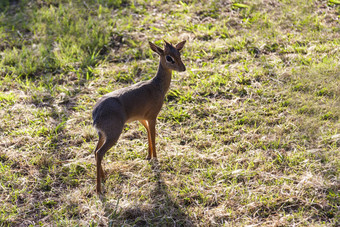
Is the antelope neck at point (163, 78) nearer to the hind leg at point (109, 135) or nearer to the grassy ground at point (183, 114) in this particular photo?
the grassy ground at point (183, 114)

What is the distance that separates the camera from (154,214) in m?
3.60

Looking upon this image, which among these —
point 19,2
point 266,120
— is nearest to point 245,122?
point 266,120

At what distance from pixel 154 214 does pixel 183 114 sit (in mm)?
1646

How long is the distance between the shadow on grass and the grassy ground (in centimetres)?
1

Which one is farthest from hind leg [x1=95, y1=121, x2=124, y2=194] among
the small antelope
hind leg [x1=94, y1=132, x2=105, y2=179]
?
hind leg [x1=94, y1=132, x2=105, y2=179]

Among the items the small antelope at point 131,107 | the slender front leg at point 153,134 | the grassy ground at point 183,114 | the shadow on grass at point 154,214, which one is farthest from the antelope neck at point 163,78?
the shadow on grass at point 154,214

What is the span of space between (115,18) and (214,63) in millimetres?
2158

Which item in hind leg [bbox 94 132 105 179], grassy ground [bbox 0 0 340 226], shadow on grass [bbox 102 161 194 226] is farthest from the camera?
hind leg [bbox 94 132 105 179]

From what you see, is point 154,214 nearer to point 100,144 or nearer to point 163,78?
point 100,144

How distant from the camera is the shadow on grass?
3.51 meters

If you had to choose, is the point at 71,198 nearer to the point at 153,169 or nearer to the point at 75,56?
the point at 153,169

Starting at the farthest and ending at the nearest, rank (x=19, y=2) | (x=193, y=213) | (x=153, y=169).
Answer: (x=19, y=2), (x=153, y=169), (x=193, y=213)

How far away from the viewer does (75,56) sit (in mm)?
6129

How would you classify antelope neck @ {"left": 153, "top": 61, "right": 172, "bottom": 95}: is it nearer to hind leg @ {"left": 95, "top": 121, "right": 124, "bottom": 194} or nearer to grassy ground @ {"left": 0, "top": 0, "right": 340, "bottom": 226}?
grassy ground @ {"left": 0, "top": 0, "right": 340, "bottom": 226}
